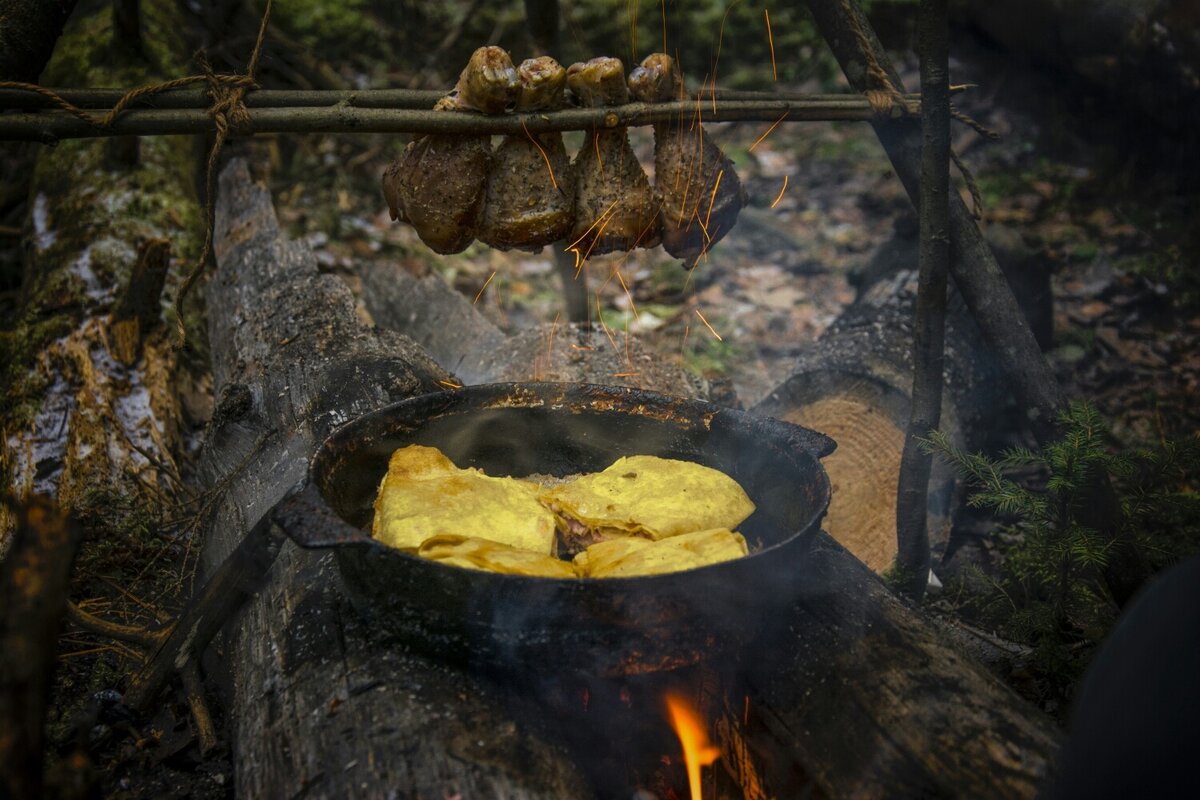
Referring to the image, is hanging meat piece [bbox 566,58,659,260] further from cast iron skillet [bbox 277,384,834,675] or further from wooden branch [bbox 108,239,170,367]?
wooden branch [bbox 108,239,170,367]

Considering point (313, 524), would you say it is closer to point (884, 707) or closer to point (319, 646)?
point (319, 646)

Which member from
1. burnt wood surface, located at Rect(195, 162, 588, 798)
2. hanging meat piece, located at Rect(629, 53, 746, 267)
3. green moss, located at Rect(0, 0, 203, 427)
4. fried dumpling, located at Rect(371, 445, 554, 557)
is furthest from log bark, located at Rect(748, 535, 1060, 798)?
green moss, located at Rect(0, 0, 203, 427)

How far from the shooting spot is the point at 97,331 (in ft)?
15.6

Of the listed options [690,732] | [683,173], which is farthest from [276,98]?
[690,732]

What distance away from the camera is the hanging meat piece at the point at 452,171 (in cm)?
301

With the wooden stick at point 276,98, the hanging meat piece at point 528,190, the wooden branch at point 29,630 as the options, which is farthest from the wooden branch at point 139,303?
the wooden branch at point 29,630

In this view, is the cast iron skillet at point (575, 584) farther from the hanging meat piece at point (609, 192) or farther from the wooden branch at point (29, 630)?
the hanging meat piece at point (609, 192)

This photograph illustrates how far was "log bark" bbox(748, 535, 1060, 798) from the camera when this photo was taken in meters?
Result: 1.99

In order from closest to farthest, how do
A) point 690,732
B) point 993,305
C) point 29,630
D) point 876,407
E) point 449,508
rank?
point 29,630
point 690,732
point 449,508
point 993,305
point 876,407

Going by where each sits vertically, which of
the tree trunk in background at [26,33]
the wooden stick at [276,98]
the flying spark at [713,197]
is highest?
the tree trunk in background at [26,33]

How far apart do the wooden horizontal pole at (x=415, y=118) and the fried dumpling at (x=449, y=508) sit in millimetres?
1150

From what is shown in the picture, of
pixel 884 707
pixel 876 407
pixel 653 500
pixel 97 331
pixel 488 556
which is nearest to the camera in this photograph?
pixel 884 707

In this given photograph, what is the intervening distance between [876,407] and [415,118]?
8.72 ft

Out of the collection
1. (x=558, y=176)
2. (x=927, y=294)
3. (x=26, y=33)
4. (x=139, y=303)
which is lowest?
(x=139, y=303)
